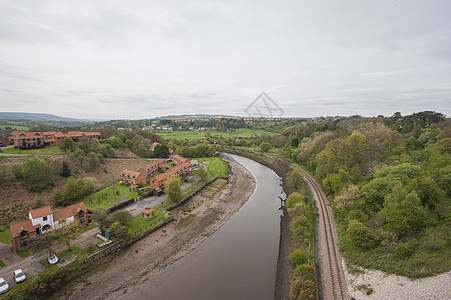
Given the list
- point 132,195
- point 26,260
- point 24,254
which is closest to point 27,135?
point 132,195

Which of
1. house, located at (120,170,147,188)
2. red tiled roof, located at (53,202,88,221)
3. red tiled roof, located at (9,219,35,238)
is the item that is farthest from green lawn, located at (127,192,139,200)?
red tiled roof, located at (9,219,35,238)

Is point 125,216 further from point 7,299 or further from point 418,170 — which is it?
point 418,170

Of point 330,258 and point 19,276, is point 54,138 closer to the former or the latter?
point 19,276

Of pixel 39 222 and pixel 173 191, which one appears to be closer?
pixel 39 222

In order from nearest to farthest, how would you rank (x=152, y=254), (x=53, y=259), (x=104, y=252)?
(x=53, y=259), (x=104, y=252), (x=152, y=254)

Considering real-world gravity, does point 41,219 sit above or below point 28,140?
below

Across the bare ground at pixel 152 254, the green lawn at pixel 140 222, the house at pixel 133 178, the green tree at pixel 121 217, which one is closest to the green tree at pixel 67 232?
the green tree at pixel 121 217
